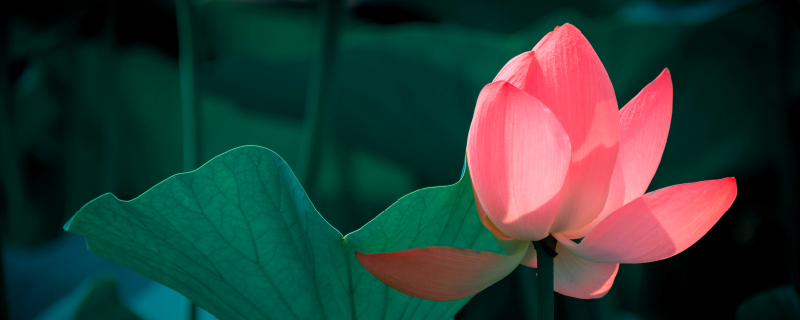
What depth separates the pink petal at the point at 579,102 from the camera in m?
0.15

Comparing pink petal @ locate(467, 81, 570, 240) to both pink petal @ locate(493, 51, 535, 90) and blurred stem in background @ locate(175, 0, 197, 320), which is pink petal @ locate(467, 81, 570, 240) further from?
blurred stem in background @ locate(175, 0, 197, 320)

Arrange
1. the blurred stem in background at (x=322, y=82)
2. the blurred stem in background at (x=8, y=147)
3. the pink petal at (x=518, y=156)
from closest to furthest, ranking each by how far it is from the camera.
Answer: the pink petal at (x=518, y=156), the blurred stem in background at (x=322, y=82), the blurred stem in background at (x=8, y=147)

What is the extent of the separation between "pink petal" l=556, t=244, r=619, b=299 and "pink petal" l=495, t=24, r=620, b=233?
0.09 ft

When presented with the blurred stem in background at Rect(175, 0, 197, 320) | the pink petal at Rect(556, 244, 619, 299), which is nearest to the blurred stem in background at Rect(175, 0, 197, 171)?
the blurred stem in background at Rect(175, 0, 197, 320)

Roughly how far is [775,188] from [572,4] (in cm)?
39

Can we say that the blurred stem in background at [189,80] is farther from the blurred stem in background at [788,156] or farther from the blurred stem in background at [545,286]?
the blurred stem in background at [788,156]

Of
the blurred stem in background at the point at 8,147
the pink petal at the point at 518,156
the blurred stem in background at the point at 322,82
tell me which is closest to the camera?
the pink petal at the point at 518,156

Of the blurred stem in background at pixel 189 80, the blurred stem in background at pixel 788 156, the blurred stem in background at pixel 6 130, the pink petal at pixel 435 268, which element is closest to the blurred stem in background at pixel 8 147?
the blurred stem in background at pixel 6 130

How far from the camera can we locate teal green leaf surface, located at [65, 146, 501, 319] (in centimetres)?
19

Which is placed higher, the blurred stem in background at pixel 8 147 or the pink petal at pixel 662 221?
the pink petal at pixel 662 221

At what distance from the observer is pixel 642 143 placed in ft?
0.55

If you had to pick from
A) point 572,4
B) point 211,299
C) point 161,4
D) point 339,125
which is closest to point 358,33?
point 339,125

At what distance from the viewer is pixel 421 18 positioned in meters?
0.83

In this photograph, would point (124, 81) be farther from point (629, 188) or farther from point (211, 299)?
→ point (629, 188)
